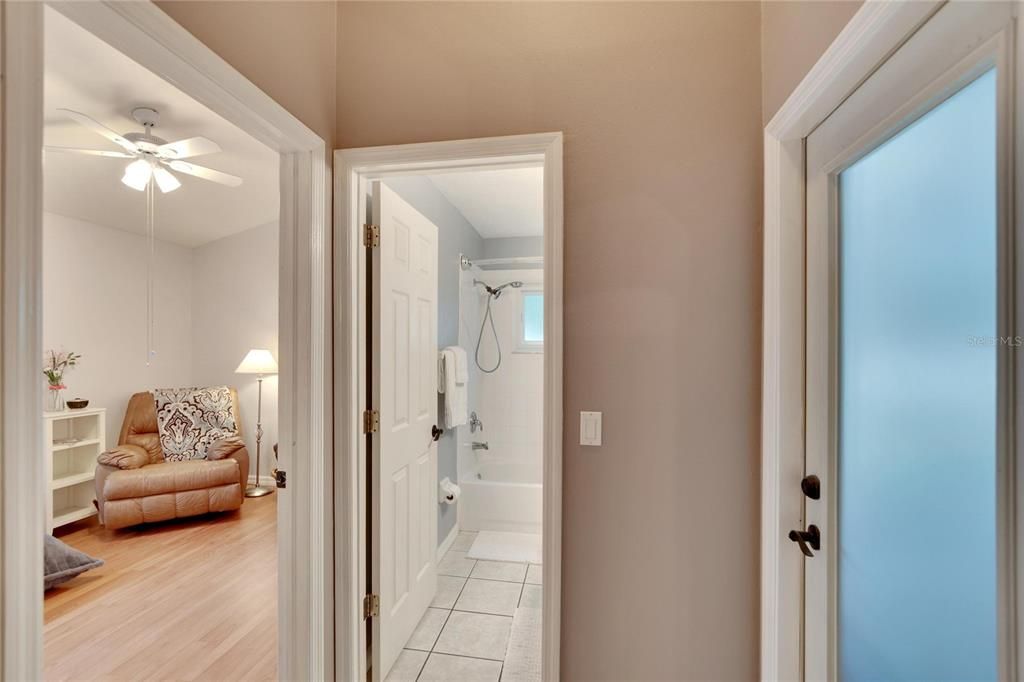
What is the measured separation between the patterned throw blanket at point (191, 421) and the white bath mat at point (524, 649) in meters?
3.26

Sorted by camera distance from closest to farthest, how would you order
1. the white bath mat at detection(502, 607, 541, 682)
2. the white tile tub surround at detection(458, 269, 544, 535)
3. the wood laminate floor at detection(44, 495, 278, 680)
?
the white bath mat at detection(502, 607, 541, 682) < the wood laminate floor at detection(44, 495, 278, 680) < the white tile tub surround at detection(458, 269, 544, 535)

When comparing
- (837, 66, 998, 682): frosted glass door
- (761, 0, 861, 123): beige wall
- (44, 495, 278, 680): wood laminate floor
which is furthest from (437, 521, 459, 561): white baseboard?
(761, 0, 861, 123): beige wall

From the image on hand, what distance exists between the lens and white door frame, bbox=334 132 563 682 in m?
1.46

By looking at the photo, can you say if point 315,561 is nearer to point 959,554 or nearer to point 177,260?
point 959,554

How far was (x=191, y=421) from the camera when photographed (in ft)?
13.6

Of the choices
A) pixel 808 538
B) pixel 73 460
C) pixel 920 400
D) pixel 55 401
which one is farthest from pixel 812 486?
pixel 73 460

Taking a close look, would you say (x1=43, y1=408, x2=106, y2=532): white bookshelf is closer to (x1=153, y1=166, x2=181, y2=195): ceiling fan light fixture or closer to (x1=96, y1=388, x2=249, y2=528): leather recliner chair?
(x1=96, y1=388, x2=249, y2=528): leather recliner chair

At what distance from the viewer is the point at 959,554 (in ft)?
2.51

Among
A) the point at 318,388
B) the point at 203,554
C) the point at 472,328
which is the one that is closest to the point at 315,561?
the point at 318,388

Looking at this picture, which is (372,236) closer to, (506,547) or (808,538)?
(808,538)

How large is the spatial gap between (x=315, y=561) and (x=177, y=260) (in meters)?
4.51

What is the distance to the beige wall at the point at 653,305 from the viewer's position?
4.58ft

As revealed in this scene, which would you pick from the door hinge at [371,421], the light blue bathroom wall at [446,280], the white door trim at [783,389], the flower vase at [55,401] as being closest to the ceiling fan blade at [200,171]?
the light blue bathroom wall at [446,280]

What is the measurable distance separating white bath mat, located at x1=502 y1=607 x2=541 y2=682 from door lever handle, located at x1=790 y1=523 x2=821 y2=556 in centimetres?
125
